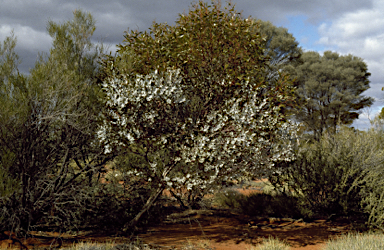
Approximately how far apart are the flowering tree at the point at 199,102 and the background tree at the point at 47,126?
61 cm

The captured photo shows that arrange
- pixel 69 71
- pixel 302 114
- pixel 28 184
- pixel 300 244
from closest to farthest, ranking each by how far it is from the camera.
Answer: pixel 28 184
pixel 69 71
pixel 300 244
pixel 302 114

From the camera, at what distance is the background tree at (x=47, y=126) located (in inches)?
220

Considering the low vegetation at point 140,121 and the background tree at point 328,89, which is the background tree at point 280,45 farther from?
the low vegetation at point 140,121

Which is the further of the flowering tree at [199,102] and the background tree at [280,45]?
the background tree at [280,45]

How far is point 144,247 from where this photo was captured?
6.14m

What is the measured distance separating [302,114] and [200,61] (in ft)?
78.2

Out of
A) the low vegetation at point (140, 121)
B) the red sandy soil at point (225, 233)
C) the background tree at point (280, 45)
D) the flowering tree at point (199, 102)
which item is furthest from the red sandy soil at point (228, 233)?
the background tree at point (280, 45)

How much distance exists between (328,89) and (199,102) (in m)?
25.5

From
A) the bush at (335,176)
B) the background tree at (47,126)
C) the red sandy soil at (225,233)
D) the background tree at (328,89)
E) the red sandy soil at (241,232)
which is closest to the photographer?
the background tree at (47,126)

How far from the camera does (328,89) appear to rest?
28969 millimetres

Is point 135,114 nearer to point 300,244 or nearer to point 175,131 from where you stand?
point 175,131

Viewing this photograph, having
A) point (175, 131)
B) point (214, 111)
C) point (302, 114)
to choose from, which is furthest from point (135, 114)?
point (302, 114)

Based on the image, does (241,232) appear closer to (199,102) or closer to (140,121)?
(199,102)

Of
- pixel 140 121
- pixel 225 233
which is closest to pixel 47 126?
pixel 140 121
